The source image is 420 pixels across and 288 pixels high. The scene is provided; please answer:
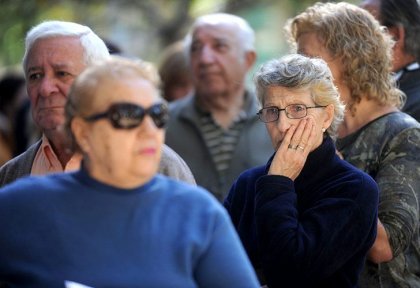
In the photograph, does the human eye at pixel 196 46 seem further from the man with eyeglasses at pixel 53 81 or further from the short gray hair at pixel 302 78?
the short gray hair at pixel 302 78

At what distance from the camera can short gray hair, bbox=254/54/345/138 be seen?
14.0 feet

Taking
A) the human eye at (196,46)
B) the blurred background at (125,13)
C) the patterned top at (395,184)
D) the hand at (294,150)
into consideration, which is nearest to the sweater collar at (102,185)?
the hand at (294,150)

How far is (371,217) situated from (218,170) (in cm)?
338

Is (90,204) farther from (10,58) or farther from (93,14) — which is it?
(10,58)

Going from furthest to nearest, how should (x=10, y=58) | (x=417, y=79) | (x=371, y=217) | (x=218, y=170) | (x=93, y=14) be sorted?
(x=10, y=58), (x=93, y=14), (x=218, y=170), (x=417, y=79), (x=371, y=217)

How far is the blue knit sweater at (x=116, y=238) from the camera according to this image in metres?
3.13

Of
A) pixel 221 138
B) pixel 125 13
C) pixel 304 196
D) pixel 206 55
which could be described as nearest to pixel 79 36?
pixel 304 196

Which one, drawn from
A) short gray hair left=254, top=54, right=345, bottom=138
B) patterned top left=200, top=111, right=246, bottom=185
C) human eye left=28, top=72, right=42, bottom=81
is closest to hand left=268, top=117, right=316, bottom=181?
short gray hair left=254, top=54, right=345, bottom=138

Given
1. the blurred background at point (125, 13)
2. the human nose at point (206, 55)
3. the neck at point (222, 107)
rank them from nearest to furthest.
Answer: the neck at point (222, 107)
the human nose at point (206, 55)
the blurred background at point (125, 13)

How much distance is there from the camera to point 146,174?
3197mm

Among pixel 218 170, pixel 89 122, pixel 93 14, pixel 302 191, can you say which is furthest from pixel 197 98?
pixel 93 14

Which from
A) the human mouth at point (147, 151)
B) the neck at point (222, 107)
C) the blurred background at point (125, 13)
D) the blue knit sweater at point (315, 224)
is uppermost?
the human mouth at point (147, 151)

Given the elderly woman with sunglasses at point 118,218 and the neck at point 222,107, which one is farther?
the neck at point 222,107

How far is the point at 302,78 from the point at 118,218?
1.38 metres
